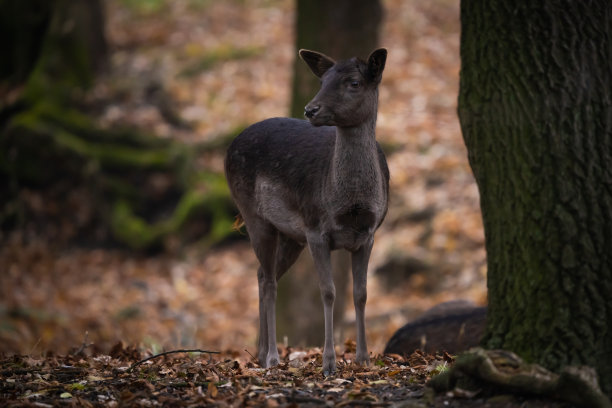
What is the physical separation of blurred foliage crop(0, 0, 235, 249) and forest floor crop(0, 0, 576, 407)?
329 mm

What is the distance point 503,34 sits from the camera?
4.59m

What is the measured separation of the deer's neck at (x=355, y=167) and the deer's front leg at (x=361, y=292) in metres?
0.48

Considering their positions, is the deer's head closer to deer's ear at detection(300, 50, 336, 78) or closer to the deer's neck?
the deer's neck

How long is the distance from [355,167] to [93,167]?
8.66 meters

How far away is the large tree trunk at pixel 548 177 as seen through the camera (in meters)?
4.30

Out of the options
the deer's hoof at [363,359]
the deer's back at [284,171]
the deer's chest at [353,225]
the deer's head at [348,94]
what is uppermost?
the deer's head at [348,94]

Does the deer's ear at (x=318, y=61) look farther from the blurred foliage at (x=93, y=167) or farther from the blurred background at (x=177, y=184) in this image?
the blurred foliage at (x=93, y=167)

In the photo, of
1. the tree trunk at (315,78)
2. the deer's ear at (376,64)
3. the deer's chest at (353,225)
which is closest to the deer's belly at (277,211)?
the deer's chest at (353,225)

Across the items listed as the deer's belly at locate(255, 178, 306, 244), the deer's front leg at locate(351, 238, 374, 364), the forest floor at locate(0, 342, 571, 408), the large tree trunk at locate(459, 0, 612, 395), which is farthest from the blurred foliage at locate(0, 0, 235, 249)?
the large tree trunk at locate(459, 0, 612, 395)

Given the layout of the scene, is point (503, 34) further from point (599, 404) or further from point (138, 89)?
point (138, 89)

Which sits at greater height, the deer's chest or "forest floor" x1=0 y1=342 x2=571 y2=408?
the deer's chest

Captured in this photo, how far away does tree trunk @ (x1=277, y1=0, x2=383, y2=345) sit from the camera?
927 cm

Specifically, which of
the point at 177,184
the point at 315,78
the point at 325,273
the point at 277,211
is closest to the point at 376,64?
the point at 277,211

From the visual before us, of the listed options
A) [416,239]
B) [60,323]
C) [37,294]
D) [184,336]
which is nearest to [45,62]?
[37,294]
